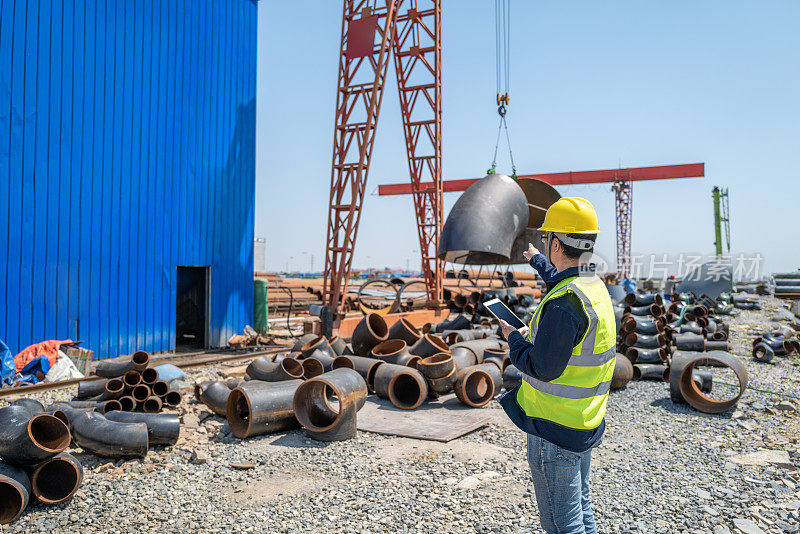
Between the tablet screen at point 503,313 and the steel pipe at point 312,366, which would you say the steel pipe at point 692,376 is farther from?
the tablet screen at point 503,313

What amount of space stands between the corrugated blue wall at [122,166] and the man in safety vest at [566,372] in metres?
9.23

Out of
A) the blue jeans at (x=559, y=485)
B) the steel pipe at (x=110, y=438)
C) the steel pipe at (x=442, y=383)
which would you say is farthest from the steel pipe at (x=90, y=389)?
the blue jeans at (x=559, y=485)

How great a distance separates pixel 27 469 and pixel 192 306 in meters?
9.20

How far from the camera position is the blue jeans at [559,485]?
242cm

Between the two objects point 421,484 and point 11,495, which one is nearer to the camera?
point 11,495

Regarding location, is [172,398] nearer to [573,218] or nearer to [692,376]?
[573,218]

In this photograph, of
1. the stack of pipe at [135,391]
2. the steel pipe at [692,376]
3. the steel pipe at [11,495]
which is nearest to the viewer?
the steel pipe at [11,495]

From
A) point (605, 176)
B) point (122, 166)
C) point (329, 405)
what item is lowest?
point (329, 405)

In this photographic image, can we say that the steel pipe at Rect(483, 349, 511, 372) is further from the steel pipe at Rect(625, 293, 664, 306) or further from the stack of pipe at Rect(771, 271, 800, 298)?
the stack of pipe at Rect(771, 271, 800, 298)

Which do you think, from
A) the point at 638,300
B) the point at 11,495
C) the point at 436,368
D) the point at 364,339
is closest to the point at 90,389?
the point at 11,495

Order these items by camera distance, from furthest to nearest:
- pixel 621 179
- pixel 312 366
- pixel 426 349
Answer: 1. pixel 621 179
2. pixel 426 349
3. pixel 312 366

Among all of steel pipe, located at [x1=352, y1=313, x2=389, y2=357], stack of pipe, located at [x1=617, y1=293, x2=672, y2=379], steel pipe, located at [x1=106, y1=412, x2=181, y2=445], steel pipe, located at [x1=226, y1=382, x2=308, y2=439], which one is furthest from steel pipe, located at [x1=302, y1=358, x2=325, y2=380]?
stack of pipe, located at [x1=617, y1=293, x2=672, y2=379]

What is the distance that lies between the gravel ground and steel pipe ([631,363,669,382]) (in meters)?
2.05

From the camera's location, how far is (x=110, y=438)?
15.7 feet
